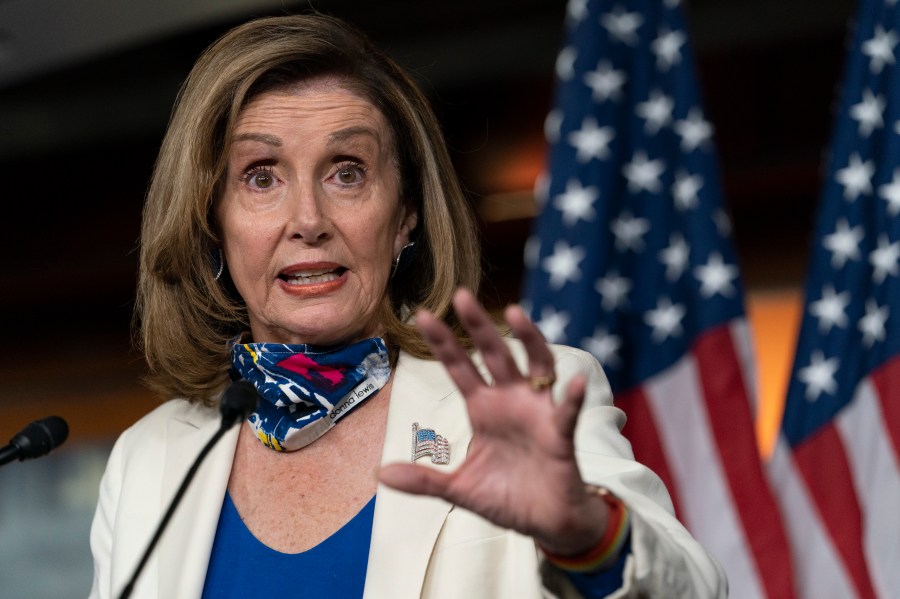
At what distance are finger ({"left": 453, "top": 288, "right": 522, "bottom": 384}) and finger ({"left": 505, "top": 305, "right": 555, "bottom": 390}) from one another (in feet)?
0.06

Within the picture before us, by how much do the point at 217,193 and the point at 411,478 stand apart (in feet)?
3.14

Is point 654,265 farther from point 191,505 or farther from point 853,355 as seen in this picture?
point 191,505

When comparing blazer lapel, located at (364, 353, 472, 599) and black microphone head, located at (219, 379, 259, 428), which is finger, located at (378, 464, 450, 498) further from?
blazer lapel, located at (364, 353, 472, 599)

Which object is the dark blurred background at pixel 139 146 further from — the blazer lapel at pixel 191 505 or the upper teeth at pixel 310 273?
the upper teeth at pixel 310 273

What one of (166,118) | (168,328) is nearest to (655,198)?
(168,328)

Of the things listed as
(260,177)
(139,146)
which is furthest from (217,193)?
(139,146)

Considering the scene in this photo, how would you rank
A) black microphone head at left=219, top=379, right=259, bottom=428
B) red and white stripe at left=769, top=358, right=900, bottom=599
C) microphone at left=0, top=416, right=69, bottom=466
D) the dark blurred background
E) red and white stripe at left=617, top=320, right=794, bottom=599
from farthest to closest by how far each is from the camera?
the dark blurred background, red and white stripe at left=617, top=320, right=794, bottom=599, red and white stripe at left=769, top=358, right=900, bottom=599, microphone at left=0, top=416, right=69, bottom=466, black microphone head at left=219, top=379, right=259, bottom=428

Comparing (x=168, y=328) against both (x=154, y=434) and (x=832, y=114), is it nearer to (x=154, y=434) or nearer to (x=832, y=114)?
(x=154, y=434)

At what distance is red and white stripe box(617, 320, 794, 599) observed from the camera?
2.62 metres

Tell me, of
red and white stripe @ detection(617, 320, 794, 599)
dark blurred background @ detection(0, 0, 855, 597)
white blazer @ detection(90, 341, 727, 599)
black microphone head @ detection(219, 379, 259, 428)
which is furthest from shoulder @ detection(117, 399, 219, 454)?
dark blurred background @ detection(0, 0, 855, 597)

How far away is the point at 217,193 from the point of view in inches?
75.1

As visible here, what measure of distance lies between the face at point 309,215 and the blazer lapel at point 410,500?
0.53 ft

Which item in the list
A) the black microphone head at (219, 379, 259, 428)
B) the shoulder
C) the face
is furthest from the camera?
the shoulder

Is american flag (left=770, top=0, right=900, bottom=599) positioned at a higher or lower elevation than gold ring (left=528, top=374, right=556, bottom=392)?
lower
